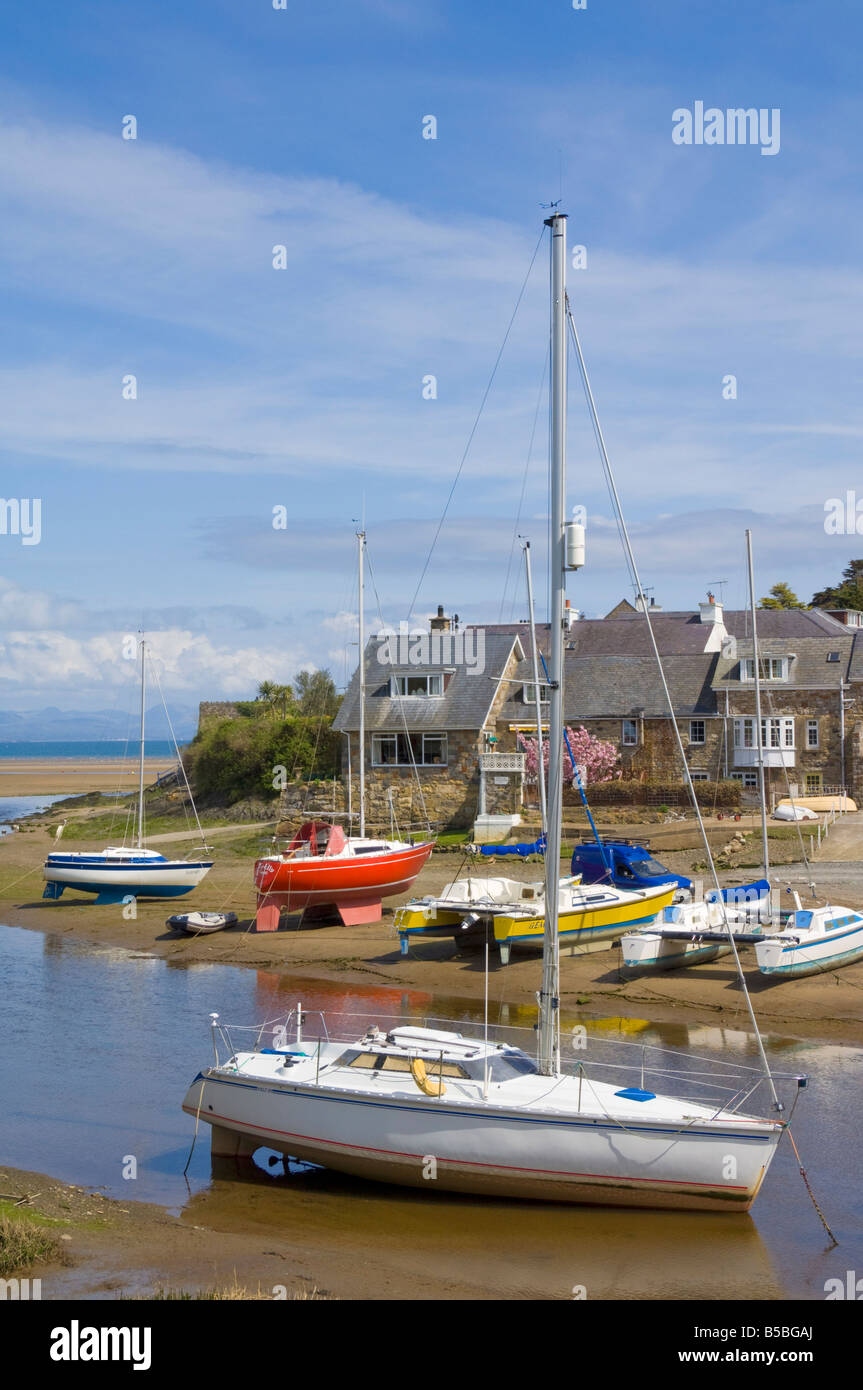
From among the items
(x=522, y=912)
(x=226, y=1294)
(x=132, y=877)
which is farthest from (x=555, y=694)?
(x=132, y=877)

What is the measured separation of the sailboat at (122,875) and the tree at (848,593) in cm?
6036

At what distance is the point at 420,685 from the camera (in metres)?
54.0

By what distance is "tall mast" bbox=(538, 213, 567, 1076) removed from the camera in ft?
53.7

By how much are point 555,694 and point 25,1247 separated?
9.26 meters

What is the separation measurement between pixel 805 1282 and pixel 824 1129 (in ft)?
15.6

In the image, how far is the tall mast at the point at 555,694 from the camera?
53.7ft

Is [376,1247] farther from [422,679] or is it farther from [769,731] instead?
[769,731]

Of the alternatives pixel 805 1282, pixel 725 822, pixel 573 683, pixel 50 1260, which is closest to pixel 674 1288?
pixel 805 1282

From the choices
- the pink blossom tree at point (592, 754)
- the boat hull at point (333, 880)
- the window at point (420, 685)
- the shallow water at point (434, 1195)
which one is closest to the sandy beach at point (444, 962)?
the boat hull at point (333, 880)

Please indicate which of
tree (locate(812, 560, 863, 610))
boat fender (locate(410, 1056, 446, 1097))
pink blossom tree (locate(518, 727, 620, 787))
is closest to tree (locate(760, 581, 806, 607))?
tree (locate(812, 560, 863, 610))

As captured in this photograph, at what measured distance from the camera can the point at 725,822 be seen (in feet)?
149

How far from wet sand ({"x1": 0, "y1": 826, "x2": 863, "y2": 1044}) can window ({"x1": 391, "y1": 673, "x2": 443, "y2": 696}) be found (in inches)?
500
